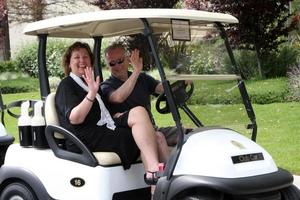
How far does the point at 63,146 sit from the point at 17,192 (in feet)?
1.60

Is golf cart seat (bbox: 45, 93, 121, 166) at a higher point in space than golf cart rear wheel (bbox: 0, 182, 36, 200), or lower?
higher

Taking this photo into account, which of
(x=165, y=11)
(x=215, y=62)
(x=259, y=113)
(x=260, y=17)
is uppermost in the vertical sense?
(x=165, y=11)

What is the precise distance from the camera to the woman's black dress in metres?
4.32

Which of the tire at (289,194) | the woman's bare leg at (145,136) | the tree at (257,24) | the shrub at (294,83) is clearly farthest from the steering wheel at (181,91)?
the tree at (257,24)

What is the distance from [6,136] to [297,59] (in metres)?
8.61

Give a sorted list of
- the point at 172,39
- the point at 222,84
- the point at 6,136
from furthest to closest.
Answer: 1. the point at 6,136
2. the point at 222,84
3. the point at 172,39

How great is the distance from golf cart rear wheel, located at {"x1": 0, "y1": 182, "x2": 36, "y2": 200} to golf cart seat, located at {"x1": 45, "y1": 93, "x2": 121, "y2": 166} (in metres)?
0.36

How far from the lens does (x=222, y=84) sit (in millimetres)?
4477

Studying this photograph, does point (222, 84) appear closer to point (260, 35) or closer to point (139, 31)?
point (139, 31)

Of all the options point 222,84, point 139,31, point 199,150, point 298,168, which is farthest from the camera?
A: point 298,168

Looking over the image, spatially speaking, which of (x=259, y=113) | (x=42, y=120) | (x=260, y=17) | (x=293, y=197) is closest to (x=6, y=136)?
(x=42, y=120)

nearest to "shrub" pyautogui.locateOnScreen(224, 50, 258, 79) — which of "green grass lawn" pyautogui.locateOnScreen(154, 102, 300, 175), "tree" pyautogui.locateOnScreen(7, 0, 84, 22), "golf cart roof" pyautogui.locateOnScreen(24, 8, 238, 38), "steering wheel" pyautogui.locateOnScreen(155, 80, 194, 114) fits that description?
"green grass lawn" pyautogui.locateOnScreen(154, 102, 300, 175)

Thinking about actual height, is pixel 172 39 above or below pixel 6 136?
above

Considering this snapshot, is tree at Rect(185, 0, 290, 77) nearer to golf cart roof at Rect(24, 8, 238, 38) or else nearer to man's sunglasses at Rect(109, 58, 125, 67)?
golf cart roof at Rect(24, 8, 238, 38)
